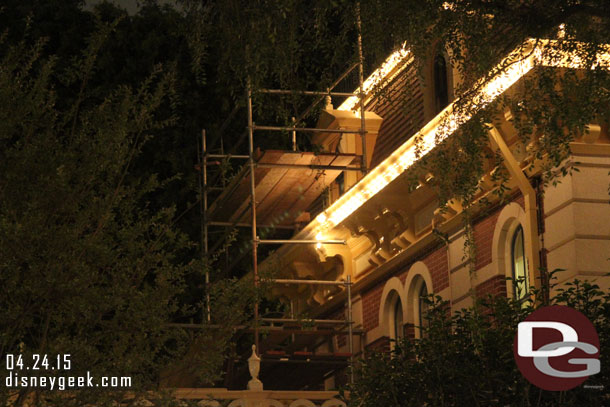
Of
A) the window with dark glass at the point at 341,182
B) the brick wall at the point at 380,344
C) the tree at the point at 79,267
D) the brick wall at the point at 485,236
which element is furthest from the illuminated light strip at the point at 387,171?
the tree at the point at 79,267

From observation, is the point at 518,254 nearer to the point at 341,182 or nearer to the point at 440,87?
the point at 440,87

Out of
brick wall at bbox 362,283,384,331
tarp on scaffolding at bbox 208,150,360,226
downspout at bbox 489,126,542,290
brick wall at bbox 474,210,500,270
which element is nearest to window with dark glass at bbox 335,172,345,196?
tarp on scaffolding at bbox 208,150,360,226

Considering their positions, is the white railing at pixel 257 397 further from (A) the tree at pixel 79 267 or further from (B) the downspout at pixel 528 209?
(B) the downspout at pixel 528 209

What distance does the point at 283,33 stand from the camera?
10875mm

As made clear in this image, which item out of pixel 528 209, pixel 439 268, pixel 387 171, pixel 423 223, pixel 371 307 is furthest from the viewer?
pixel 371 307

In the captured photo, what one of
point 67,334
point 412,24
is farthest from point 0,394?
point 412,24

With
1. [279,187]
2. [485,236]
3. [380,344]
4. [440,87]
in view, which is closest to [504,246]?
[485,236]

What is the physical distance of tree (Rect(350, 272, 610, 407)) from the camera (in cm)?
1255

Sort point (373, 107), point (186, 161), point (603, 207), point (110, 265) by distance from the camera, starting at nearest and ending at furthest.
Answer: point (110, 265)
point (603, 207)
point (373, 107)
point (186, 161)

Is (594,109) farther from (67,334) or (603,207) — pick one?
(67,334)

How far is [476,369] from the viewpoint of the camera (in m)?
13.0

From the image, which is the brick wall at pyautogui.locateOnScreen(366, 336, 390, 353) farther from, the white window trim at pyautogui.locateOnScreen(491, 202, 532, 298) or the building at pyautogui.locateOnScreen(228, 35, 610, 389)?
the white window trim at pyautogui.locateOnScreen(491, 202, 532, 298)

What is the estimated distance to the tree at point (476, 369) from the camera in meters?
12.5

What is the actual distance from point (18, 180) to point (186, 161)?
58.8 feet
